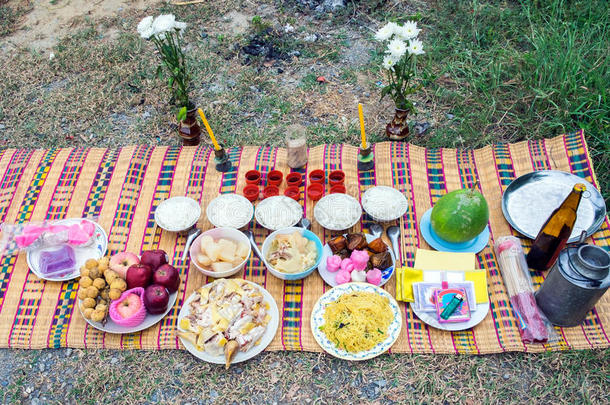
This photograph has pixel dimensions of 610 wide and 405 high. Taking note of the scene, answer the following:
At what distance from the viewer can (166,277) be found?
253cm

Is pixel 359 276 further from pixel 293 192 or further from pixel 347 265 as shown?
pixel 293 192

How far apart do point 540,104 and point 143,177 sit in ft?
10.8

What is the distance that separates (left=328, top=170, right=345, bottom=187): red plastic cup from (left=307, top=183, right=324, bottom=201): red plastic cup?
0.37ft

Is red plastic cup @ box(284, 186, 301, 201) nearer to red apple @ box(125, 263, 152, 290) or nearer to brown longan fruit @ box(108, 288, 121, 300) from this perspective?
red apple @ box(125, 263, 152, 290)

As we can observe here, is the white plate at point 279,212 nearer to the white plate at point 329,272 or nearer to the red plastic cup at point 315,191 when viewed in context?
the red plastic cup at point 315,191

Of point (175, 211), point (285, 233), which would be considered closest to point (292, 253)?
point (285, 233)

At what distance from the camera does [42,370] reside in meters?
2.54

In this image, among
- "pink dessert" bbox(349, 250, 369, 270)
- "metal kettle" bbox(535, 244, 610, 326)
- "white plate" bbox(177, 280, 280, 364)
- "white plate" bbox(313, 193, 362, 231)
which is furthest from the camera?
"white plate" bbox(313, 193, 362, 231)

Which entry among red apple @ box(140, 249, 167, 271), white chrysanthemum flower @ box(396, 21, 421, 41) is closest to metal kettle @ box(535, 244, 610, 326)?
white chrysanthemum flower @ box(396, 21, 421, 41)

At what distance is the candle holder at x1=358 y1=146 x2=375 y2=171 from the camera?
3.26 metres

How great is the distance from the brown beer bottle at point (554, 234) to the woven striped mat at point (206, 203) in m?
0.12

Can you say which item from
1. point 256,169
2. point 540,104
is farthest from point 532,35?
point 256,169

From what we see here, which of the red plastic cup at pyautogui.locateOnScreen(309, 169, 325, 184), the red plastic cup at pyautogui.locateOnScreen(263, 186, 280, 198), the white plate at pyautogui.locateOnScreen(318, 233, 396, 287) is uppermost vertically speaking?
the red plastic cup at pyautogui.locateOnScreen(263, 186, 280, 198)

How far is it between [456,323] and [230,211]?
1545mm
